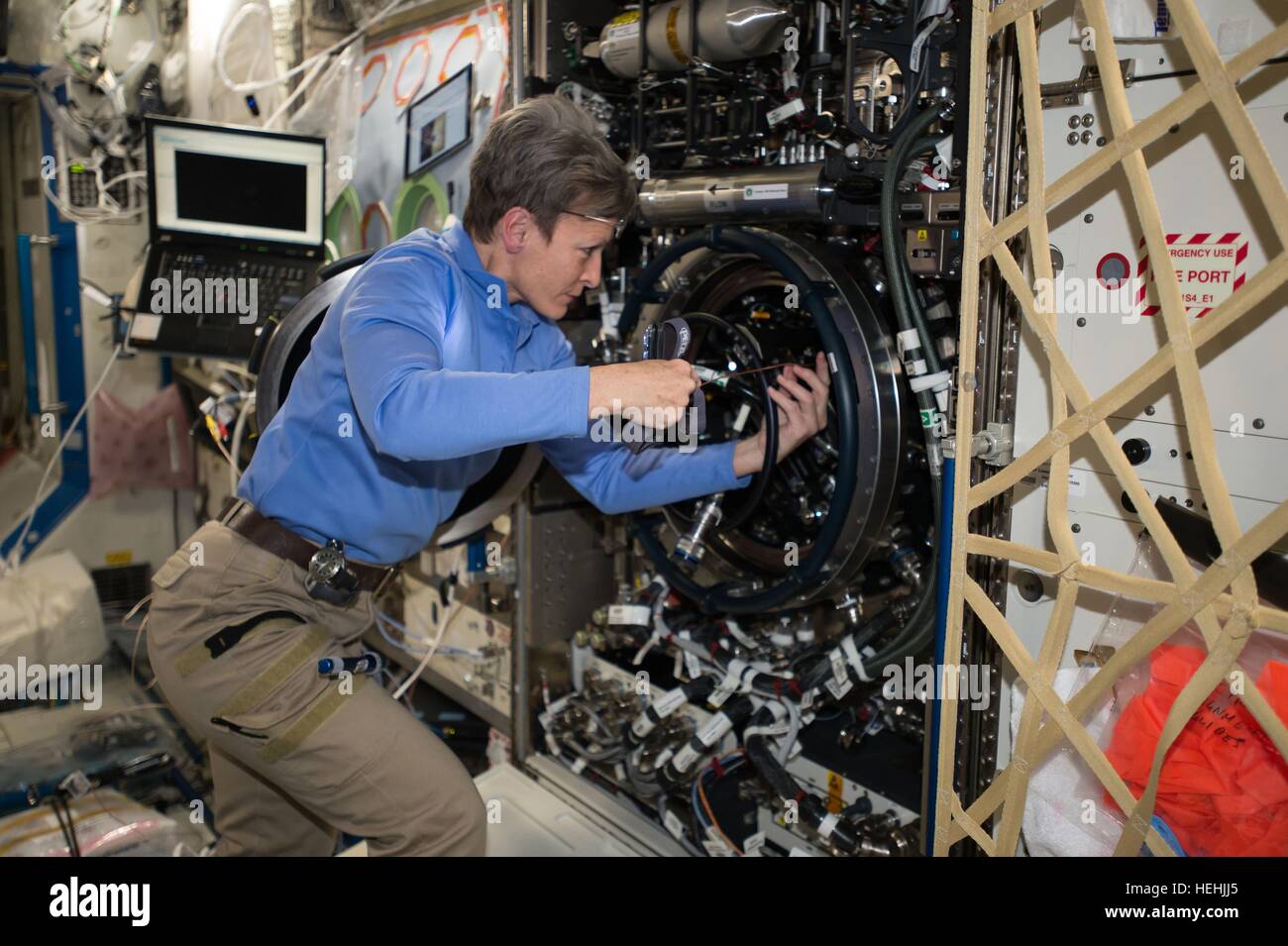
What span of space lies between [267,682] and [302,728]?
0.14 meters

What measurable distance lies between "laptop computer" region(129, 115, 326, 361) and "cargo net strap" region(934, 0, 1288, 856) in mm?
3072

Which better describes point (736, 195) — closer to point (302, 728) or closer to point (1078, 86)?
point (1078, 86)

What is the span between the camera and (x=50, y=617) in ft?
14.7

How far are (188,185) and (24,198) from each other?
2501mm

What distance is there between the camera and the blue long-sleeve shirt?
6.28 ft

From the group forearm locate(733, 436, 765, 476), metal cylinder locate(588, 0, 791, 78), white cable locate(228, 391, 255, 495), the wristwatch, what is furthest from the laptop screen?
forearm locate(733, 436, 765, 476)

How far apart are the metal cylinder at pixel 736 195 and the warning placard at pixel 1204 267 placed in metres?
0.90

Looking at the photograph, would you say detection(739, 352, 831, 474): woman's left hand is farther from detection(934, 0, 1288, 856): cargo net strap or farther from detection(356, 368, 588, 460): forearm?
detection(356, 368, 588, 460): forearm

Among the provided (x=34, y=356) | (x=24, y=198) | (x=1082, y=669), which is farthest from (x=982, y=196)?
(x=24, y=198)

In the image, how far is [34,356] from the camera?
18.5 feet

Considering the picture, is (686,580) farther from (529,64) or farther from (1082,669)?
(529,64)

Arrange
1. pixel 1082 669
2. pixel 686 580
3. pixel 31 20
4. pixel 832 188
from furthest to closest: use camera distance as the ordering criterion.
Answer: pixel 31 20 < pixel 686 580 < pixel 832 188 < pixel 1082 669

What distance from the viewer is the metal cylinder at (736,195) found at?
2.67 m

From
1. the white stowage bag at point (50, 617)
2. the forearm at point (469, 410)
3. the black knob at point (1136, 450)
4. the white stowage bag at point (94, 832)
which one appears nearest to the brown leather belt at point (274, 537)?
the forearm at point (469, 410)
